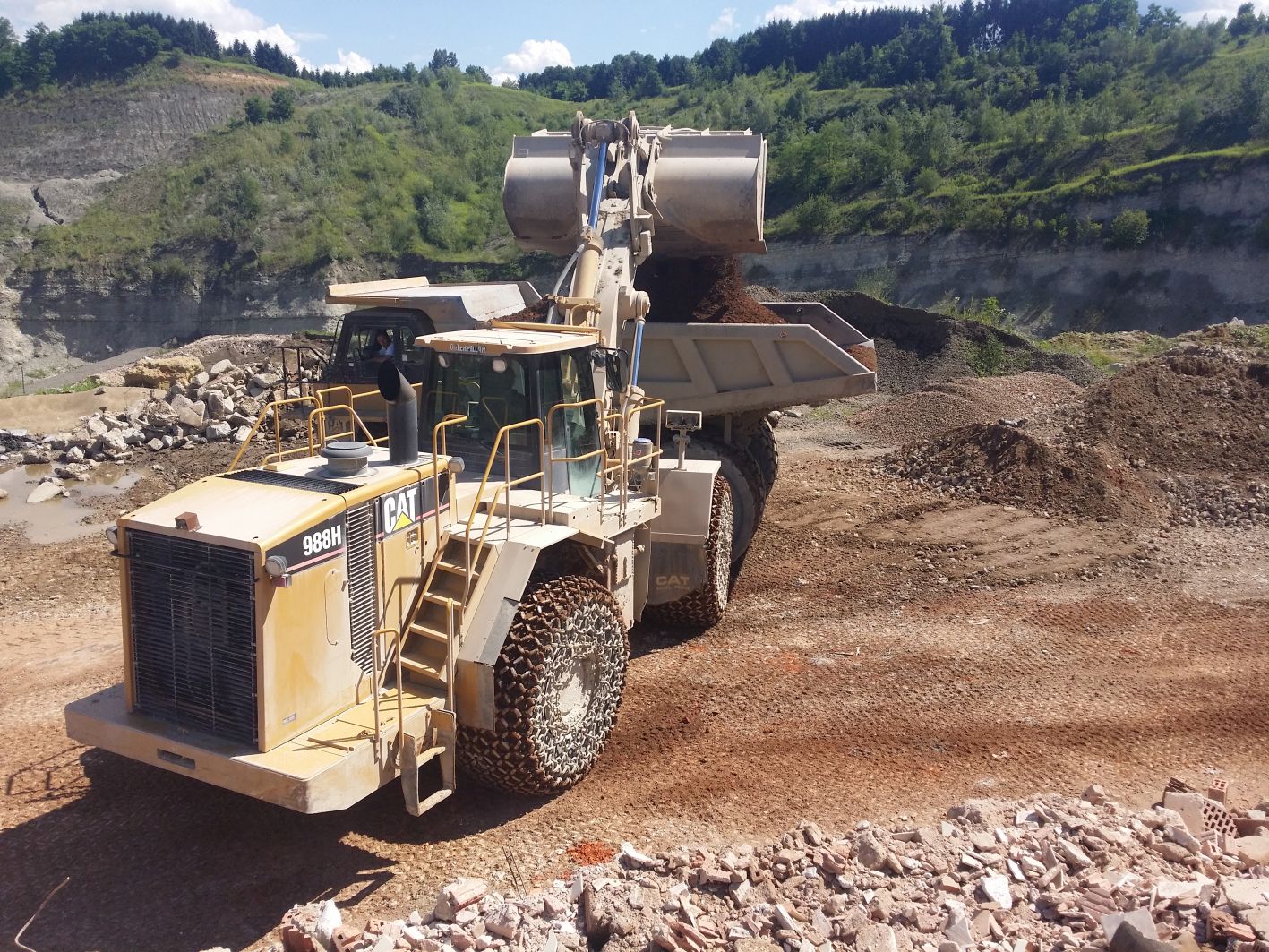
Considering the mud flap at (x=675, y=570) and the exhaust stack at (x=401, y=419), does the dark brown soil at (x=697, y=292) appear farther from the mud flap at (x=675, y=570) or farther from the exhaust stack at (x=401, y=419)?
the exhaust stack at (x=401, y=419)

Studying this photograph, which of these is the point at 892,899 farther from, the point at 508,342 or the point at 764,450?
the point at 764,450

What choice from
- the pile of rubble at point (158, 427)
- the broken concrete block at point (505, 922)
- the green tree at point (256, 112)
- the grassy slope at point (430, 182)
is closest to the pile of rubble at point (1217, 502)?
the broken concrete block at point (505, 922)

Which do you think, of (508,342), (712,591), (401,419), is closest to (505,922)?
(401,419)

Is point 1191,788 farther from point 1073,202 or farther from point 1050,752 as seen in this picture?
point 1073,202

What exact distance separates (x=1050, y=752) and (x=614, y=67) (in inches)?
3386

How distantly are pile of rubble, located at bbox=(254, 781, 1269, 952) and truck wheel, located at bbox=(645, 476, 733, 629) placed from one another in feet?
10.9

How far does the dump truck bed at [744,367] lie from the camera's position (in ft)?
32.4

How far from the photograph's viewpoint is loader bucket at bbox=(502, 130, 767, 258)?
9.62m

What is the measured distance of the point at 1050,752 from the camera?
269 inches

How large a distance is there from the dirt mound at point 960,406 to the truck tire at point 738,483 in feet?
19.6

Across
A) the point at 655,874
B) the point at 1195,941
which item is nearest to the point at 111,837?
the point at 655,874

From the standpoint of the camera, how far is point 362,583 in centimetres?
544

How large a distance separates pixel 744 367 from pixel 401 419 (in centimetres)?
499

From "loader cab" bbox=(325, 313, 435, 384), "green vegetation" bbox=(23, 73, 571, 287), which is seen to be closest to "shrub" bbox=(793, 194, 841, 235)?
"green vegetation" bbox=(23, 73, 571, 287)
